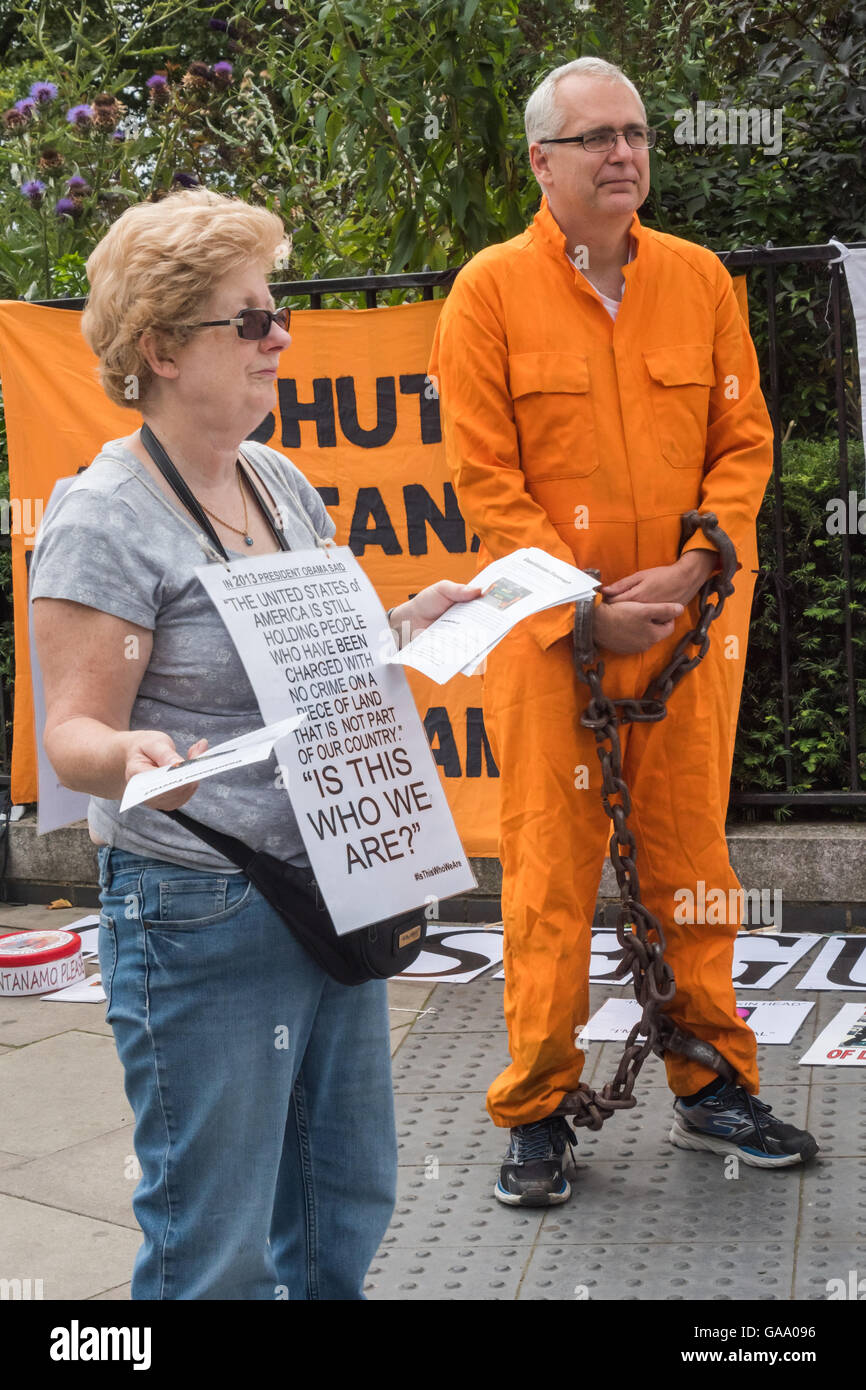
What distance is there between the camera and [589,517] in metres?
3.46

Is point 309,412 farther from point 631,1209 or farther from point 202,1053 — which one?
point 202,1053

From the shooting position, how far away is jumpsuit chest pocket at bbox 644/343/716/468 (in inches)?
136

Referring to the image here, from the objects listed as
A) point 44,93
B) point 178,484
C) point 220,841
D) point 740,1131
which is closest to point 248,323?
point 178,484

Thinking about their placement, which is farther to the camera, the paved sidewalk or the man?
the man

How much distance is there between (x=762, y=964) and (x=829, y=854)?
59 cm

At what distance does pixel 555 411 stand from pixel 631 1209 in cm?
175

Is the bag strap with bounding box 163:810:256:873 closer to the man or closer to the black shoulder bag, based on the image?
the black shoulder bag

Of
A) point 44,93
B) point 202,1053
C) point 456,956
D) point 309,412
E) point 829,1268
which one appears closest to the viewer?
point 202,1053

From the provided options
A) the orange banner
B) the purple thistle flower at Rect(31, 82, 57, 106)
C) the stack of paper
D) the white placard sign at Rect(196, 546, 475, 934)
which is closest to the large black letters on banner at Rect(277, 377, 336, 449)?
the orange banner

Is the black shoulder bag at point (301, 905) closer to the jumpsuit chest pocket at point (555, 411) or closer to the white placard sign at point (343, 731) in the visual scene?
the white placard sign at point (343, 731)

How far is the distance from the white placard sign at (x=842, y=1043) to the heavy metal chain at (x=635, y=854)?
1.83 feet

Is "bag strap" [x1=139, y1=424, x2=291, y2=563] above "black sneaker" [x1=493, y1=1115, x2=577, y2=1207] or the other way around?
above

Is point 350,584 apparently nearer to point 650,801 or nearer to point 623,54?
point 650,801

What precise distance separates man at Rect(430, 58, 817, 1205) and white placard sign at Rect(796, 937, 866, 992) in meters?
1.14
